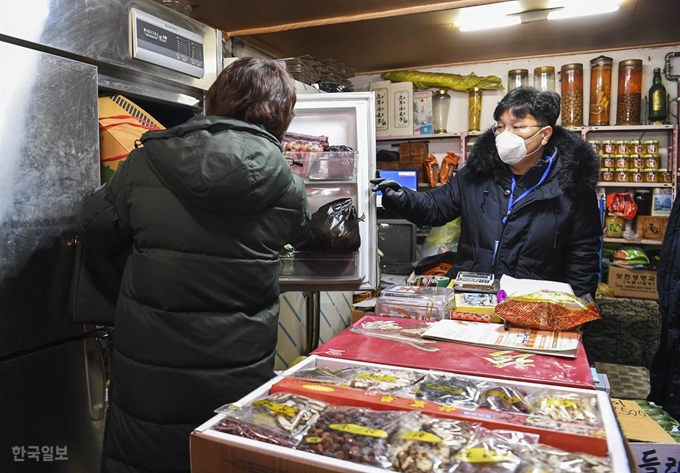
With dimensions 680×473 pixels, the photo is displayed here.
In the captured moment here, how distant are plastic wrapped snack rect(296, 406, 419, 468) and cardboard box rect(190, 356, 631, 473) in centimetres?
3

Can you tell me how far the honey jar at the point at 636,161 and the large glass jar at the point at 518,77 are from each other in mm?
1285

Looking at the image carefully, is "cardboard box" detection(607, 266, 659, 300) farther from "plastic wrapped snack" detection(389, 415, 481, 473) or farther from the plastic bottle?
"plastic wrapped snack" detection(389, 415, 481, 473)

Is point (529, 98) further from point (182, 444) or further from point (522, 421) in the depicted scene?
point (182, 444)

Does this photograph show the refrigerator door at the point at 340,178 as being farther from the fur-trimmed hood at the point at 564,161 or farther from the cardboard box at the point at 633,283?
the cardboard box at the point at 633,283

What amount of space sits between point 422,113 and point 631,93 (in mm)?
2023

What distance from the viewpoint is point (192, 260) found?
135 cm

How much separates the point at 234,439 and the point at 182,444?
0.68m

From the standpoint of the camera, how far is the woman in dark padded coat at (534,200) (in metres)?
2.37

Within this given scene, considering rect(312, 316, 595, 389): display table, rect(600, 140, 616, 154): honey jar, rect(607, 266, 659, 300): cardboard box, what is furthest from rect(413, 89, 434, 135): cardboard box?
rect(312, 316, 595, 389): display table

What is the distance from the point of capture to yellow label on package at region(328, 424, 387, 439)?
840 millimetres

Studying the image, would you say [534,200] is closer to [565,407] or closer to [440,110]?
[565,407]

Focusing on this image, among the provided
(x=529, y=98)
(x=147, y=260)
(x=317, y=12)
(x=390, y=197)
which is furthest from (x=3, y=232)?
(x=317, y=12)

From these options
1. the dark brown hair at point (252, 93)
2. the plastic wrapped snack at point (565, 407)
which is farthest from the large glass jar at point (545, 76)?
the plastic wrapped snack at point (565, 407)

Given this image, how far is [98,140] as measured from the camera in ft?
5.74
